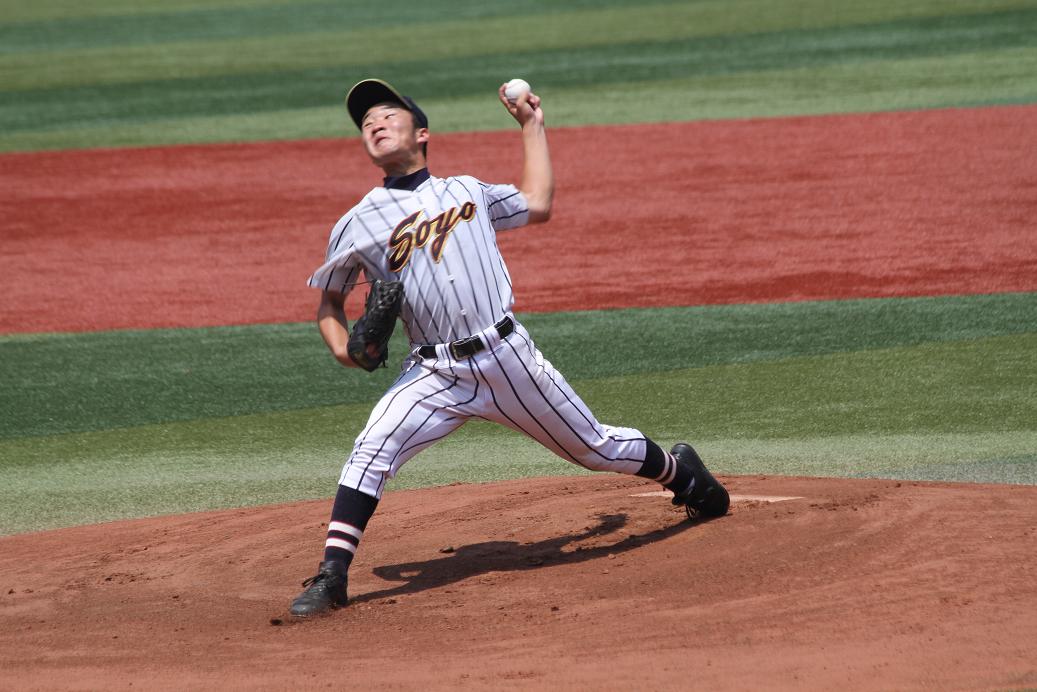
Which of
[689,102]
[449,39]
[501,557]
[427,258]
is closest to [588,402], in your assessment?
[501,557]

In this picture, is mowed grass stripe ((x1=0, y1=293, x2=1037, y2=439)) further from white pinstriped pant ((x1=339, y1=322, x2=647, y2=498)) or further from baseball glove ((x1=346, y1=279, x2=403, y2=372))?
baseball glove ((x1=346, y1=279, x2=403, y2=372))

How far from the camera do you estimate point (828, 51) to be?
59.6 feet

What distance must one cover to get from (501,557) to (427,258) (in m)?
1.12

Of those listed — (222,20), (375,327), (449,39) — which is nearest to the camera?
(375,327)

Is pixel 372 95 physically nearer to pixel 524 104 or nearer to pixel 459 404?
pixel 524 104

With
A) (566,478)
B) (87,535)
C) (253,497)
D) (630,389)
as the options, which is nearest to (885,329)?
(630,389)

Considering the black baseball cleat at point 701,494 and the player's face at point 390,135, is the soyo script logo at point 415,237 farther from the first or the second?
the black baseball cleat at point 701,494

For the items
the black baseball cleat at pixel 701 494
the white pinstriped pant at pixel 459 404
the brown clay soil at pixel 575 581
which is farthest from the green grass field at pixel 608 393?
the white pinstriped pant at pixel 459 404

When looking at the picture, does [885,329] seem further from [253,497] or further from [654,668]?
[654,668]

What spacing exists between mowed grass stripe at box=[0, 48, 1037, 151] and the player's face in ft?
35.7

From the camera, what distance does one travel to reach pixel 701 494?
4.94 m

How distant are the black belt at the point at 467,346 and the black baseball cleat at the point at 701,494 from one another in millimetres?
914

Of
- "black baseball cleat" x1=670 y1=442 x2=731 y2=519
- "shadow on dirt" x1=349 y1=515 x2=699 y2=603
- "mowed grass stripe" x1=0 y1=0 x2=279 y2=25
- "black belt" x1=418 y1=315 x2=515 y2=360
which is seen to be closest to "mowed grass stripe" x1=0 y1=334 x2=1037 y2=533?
"black baseball cleat" x1=670 y1=442 x2=731 y2=519

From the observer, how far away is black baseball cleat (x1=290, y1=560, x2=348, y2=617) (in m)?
4.28
